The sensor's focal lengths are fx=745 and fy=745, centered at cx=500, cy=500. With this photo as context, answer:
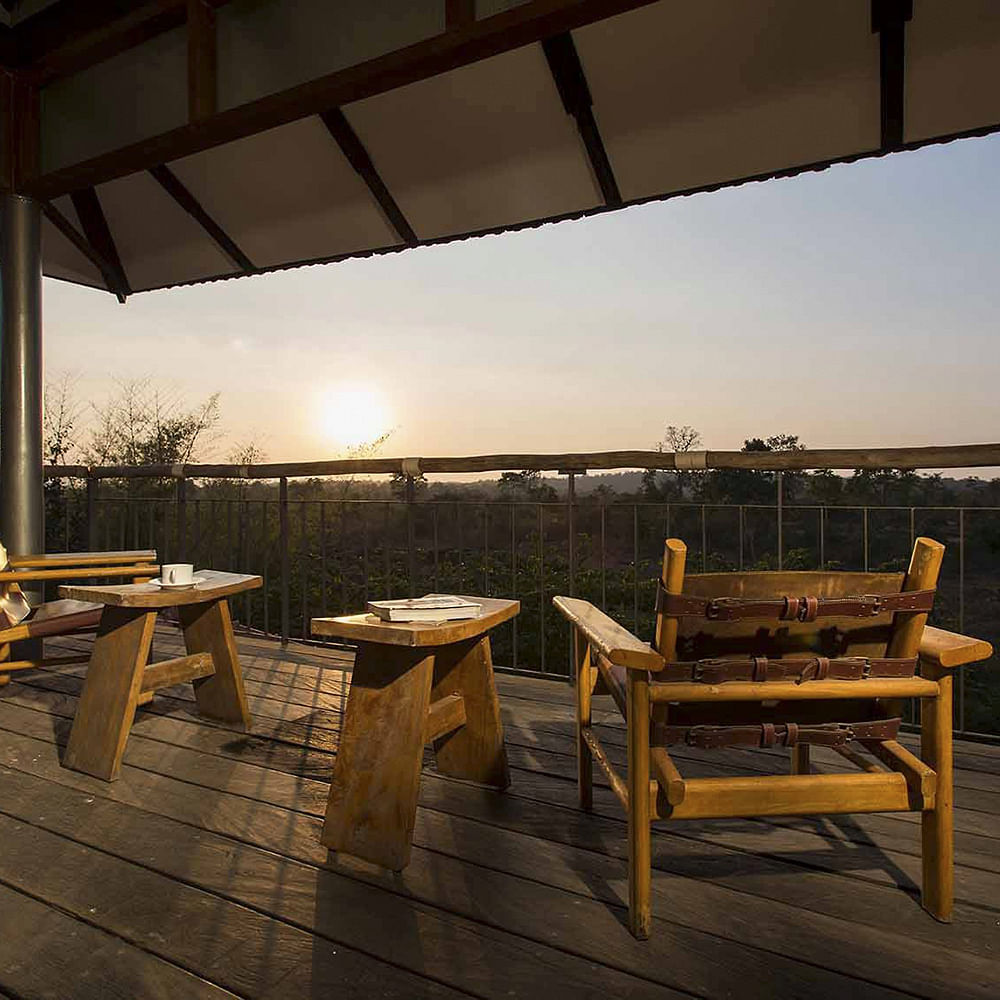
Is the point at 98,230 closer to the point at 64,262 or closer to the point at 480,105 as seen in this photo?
the point at 64,262

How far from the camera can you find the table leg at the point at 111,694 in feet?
7.67

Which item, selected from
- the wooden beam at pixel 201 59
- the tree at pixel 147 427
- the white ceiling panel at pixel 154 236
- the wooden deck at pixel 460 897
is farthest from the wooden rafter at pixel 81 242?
the wooden deck at pixel 460 897

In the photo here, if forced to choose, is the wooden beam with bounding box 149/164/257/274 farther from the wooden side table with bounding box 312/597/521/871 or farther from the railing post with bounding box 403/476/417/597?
the wooden side table with bounding box 312/597/521/871

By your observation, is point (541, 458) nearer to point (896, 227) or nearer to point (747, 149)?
point (747, 149)

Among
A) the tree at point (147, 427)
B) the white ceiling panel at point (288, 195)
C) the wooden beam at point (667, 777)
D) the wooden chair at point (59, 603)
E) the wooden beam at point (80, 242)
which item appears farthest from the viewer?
the tree at point (147, 427)

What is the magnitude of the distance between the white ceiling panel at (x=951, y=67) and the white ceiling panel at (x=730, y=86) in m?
0.14

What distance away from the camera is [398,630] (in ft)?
5.74

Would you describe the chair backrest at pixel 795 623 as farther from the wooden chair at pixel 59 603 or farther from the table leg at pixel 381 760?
the wooden chair at pixel 59 603

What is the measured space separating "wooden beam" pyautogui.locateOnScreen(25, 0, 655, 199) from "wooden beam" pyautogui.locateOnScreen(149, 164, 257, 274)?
2.35ft

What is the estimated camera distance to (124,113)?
140 inches

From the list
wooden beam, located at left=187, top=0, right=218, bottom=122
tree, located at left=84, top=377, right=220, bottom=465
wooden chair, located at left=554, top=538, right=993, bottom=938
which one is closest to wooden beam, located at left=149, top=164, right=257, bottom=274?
wooden beam, located at left=187, top=0, right=218, bottom=122

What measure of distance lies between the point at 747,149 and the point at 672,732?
272 centimetres

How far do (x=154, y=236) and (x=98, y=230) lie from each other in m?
0.39

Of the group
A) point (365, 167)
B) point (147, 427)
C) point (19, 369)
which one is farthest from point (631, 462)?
point (147, 427)
